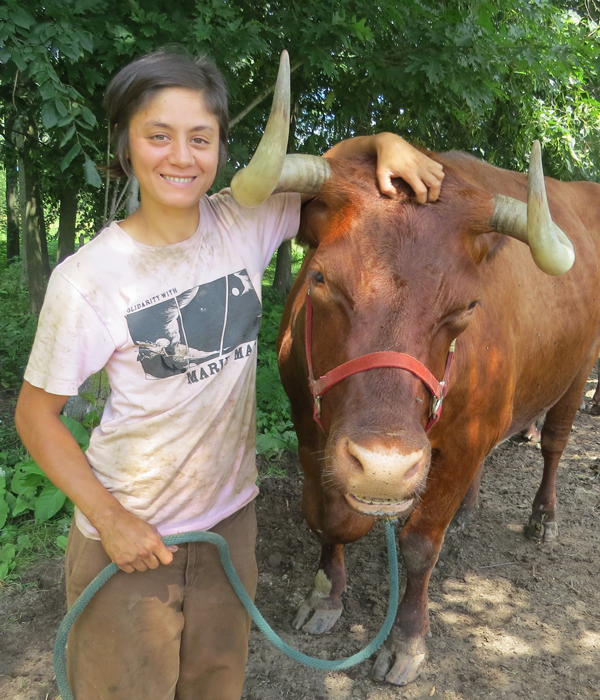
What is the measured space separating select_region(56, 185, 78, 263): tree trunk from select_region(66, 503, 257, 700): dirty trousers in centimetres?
663

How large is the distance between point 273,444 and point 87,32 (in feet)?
10.4

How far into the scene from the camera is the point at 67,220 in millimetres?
7930

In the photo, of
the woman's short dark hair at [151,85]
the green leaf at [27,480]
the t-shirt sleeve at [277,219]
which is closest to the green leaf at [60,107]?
the woman's short dark hair at [151,85]

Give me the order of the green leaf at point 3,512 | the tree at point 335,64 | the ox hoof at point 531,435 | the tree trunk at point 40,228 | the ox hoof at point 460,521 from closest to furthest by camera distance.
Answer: the tree at point 335,64 < the green leaf at point 3,512 < the ox hoof at point 460,521 < the ox hoof at point 531,435 < the tree trunk at point 40,228

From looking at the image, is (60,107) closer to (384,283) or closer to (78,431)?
(78,431)

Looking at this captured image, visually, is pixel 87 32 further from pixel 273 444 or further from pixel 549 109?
pixel 549 109

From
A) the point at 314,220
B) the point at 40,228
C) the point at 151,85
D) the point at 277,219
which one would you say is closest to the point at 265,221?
the point at 277,219

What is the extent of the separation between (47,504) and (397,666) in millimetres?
2165

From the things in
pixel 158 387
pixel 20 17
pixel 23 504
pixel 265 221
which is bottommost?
pixel 23 504

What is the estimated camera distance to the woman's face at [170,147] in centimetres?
182

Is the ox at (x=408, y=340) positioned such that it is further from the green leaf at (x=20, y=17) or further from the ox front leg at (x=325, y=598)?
the green leaf at (x=20, y=17)

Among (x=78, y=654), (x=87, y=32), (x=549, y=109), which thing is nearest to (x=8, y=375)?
(x=87, y=32)

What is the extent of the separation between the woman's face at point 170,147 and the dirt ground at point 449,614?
2198 millimetres

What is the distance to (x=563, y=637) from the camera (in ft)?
10.8
